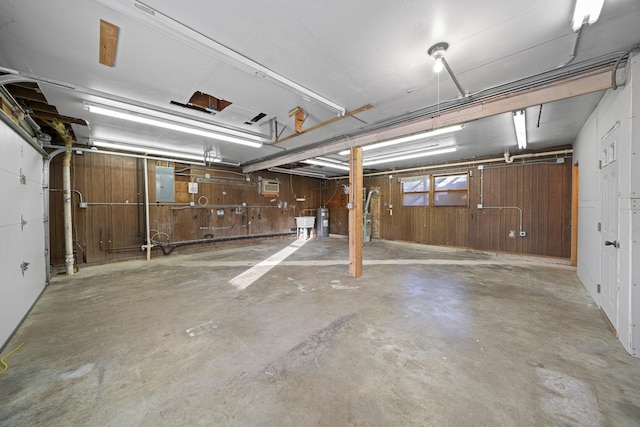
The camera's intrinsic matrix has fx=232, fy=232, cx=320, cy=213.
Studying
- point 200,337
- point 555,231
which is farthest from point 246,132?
point 555,231

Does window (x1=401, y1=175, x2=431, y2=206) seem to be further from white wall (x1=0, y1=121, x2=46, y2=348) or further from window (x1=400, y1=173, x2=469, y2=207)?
white wall (x1=0, y1=121, x2=46, y2=348)

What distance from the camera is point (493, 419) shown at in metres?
1.41

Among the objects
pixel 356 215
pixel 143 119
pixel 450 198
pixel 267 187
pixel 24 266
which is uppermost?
pixel 143 119

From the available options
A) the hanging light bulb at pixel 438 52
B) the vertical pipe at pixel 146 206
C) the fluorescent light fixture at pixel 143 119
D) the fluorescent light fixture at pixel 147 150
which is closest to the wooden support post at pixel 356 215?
the hanging light bulb at pixel 438 52

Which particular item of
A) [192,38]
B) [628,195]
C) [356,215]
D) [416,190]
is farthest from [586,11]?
[416,190]

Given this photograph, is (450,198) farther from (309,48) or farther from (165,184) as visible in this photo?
(165,184)

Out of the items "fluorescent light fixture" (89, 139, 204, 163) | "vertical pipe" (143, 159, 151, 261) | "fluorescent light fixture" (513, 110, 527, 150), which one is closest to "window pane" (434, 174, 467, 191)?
"fluorescent light fixture" (513, 110, 527, 150)

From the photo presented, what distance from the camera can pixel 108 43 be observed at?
2000 millimetres

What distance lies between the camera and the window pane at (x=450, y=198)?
6.73 meters

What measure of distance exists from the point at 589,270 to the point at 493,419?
3.58 m

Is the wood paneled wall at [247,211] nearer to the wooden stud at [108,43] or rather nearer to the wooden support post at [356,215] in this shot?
the wooden support post at [356,215]

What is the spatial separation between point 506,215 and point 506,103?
14.6 ft

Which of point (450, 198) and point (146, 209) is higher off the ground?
point (450, 198)

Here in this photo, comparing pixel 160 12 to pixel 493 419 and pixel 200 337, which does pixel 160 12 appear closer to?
pixel 200 337
